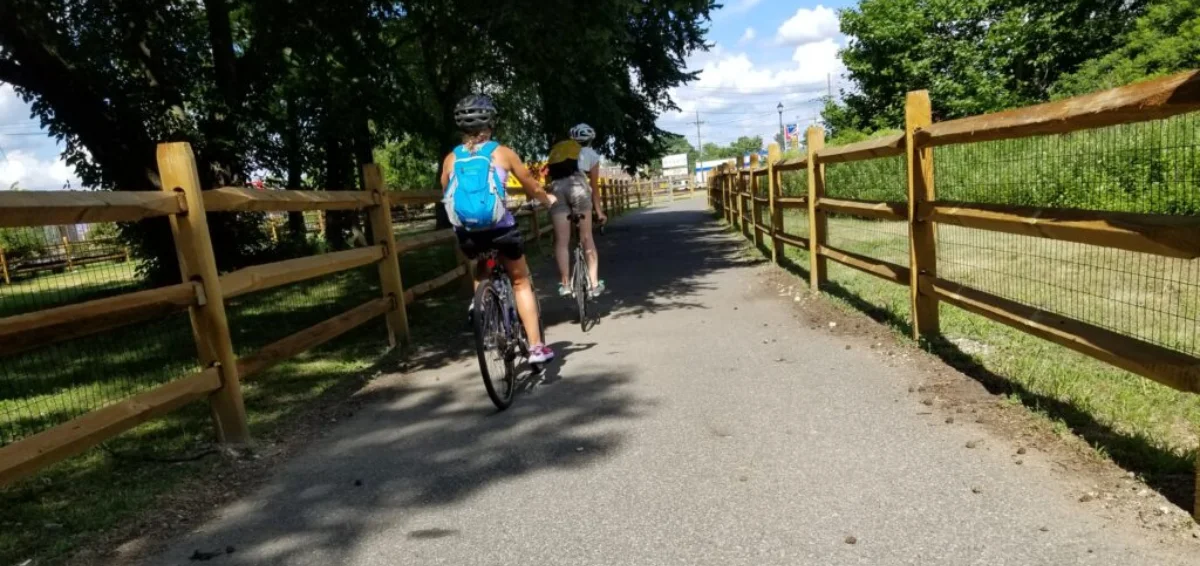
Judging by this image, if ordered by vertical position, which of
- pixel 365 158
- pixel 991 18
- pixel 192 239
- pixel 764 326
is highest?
pixel 991 18

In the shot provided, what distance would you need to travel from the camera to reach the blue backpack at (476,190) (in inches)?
189

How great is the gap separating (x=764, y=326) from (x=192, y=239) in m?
4.50

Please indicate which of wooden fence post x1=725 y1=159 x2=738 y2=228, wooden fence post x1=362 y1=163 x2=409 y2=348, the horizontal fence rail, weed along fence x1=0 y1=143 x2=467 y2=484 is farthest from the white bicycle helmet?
wooden fence post x1=725 y1=159 x2=738 y2=228

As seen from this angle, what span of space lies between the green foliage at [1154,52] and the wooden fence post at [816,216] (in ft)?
47.7

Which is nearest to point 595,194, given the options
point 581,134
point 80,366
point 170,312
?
point 581,134

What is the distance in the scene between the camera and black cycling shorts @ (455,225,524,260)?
5.01 metres

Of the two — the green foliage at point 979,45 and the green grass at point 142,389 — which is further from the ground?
the green foliage at point 979,45

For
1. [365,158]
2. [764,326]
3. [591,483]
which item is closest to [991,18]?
[365,158]

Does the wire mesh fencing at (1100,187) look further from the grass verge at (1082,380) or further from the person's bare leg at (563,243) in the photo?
the person's bare leg at (563,243)

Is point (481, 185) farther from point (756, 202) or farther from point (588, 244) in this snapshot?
point (756, 202)

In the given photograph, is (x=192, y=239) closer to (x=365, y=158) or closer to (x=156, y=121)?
(x=156, y=121)

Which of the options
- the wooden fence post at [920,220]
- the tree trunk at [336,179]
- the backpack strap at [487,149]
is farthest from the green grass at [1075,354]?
the tree trunk at [336,179]

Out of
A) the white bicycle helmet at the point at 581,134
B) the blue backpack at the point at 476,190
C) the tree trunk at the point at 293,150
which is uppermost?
the tree trunk at the point at 293,150

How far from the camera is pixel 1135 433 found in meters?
3.56
